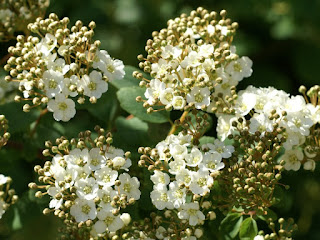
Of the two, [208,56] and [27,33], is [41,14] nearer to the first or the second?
[27,33]

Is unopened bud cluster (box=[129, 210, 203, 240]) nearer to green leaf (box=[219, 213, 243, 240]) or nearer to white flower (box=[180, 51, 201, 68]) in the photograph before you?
green leaf (box=[219, 213, 243, 240])

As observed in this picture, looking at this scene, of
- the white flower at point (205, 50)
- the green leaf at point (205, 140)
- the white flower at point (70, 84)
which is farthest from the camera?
the green leaf at point (205, 140)

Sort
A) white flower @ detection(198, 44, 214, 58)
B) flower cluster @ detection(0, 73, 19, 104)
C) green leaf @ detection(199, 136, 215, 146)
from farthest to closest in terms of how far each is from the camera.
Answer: flower cluster @ detection(0, 73, 19, 104) → green leaf @ detection(199, 136, 215, 146) → white flower @ detection(198, 44, 214, 58)

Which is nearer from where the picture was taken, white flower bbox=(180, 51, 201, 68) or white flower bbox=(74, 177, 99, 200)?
white flower bbox=(74, 177, 99, 200)

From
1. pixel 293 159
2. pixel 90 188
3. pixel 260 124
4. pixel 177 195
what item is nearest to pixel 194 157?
pixel 177 195

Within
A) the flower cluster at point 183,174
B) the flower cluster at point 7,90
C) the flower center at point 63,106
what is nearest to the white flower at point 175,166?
the flower cluster at point 183,174

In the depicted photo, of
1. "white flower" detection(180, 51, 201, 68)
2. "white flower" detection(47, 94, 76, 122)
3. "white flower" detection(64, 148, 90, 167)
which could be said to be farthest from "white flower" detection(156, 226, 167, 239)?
"white flower" detection(180, 51, 201, 68)

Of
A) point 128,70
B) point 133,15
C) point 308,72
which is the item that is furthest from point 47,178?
point 308,72

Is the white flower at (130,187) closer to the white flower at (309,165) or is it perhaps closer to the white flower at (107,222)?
the white flower at (107,222)
